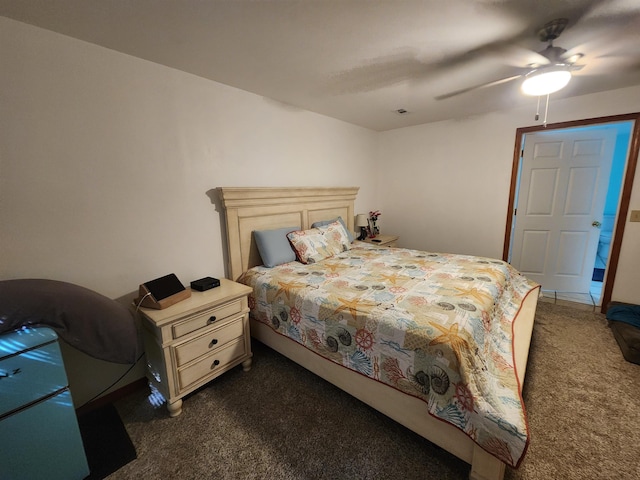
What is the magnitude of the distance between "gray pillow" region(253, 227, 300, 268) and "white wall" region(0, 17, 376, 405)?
35 centimetres

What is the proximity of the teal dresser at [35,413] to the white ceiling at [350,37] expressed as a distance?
5.06 ft

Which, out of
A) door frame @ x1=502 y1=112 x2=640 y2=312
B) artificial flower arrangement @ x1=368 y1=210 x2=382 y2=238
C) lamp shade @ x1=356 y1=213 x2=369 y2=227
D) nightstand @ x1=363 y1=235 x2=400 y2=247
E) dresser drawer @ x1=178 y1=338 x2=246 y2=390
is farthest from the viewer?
artificial flower arrangement @ x1=368 y1=210 x2=382 y2=238

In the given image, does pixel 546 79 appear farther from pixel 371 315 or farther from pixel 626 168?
pixel 626 168

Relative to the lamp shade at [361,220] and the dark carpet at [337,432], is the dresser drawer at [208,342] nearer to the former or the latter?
the dark carpet at [337,432]

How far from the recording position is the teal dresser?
108 cm

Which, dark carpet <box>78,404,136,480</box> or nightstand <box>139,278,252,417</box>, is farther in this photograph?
nightstand <box>139,278,252,417</box>

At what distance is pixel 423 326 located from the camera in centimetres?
136

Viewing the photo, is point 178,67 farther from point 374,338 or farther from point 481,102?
point 481,102

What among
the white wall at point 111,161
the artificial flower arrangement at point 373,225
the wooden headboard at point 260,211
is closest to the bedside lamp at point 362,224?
the artificial flower arrangement at point 373,225

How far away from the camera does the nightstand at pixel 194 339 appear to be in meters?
1.62

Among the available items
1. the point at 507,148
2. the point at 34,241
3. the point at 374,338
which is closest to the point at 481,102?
the point at 507,148

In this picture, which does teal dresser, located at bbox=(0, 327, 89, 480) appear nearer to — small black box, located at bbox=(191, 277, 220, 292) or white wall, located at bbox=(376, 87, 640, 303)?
small black box, located at bbox=(191, 277, 220, 292)

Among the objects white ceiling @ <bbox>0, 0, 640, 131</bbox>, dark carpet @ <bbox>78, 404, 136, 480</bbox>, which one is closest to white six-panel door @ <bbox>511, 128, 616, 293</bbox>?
white ceiling @ <bbox>0, 0, 640, 131</bbox>

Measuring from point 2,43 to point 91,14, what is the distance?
0.46 metres
